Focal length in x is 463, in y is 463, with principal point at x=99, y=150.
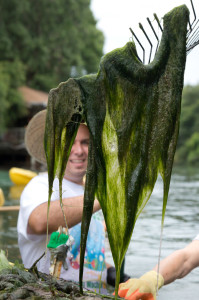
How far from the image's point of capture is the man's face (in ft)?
9.84

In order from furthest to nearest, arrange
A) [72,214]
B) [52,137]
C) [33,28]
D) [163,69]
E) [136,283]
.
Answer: [33,28], [72,214], [136,283], [52,137], [163,69]

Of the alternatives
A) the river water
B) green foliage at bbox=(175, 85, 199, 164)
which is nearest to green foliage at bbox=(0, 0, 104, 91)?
the river water

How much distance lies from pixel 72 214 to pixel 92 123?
109 centimetres

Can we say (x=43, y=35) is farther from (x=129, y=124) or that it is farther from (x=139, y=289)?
(x=129, y=124)

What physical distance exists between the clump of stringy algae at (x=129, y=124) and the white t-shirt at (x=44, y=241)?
1133 mm

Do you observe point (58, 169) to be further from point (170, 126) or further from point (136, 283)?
point (136, 283)

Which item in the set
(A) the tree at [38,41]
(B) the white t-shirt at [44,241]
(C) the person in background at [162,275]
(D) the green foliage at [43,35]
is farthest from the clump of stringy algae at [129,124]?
(D) the green foliage at [43,35]

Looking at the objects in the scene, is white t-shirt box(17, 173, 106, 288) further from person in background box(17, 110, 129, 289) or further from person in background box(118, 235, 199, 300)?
person in background box(118, 235, 199, 300)

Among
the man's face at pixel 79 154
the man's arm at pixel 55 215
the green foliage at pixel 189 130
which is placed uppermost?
the green foliage at pixel 189 130

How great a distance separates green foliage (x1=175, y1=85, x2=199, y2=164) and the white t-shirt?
4416 cm

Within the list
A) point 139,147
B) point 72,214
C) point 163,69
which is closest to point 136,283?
point 72,214

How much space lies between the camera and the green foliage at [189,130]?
163 ft

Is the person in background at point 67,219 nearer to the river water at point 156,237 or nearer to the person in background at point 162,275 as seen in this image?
the river water at point 156,237

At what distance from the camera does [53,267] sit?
2266mm
